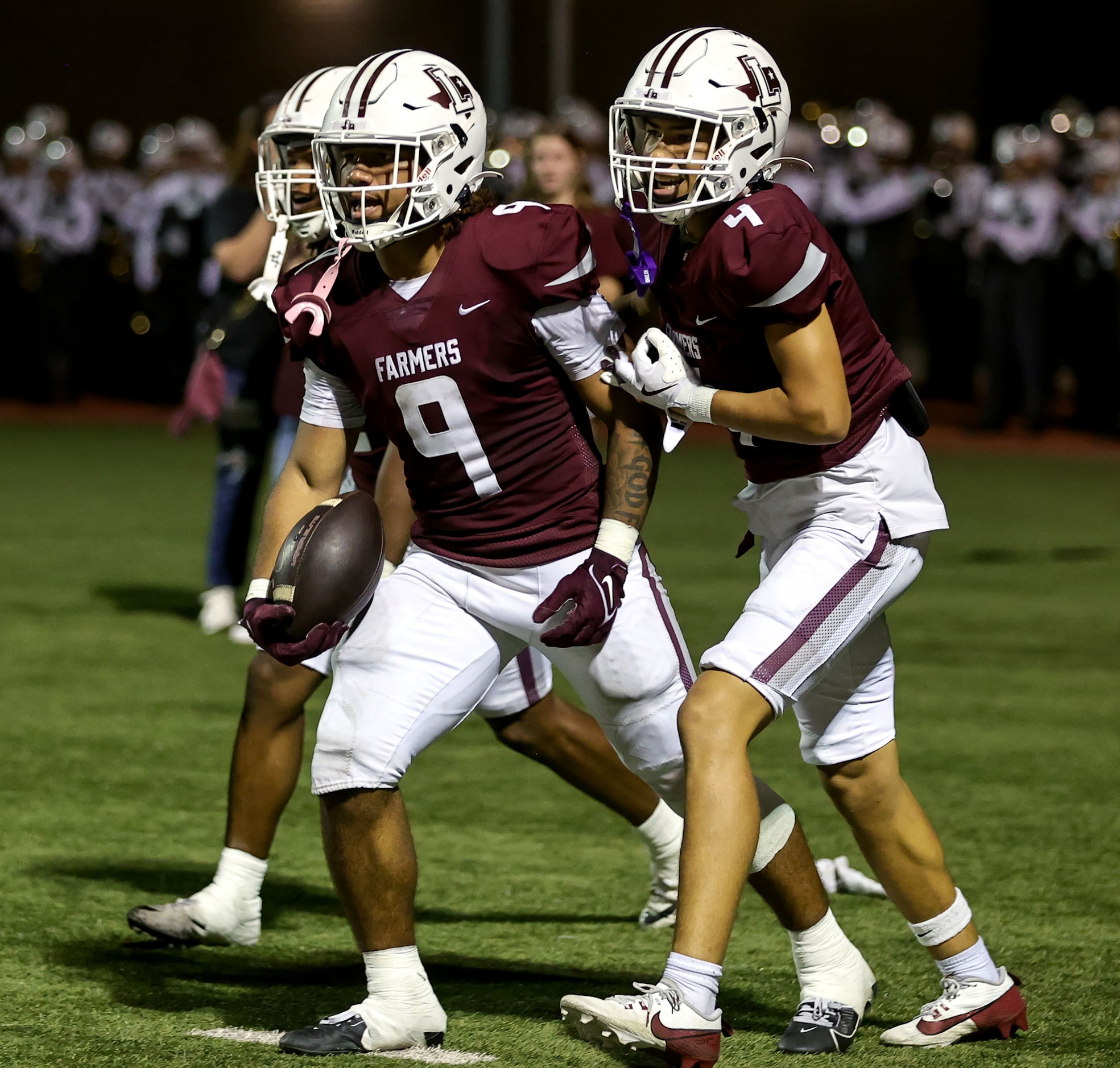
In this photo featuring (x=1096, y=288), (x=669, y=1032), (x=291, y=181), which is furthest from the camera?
(x=1096, y=288)

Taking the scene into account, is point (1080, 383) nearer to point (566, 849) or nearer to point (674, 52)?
point (566, 849)

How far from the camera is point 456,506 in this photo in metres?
3.58

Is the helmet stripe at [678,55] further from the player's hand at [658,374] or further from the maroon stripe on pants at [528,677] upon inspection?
the maroon stripe on pants at [528,677]

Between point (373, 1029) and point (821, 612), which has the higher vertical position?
point (821, 612)

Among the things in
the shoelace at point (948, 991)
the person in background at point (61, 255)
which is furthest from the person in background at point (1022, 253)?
the shoelace at point (948, 991)

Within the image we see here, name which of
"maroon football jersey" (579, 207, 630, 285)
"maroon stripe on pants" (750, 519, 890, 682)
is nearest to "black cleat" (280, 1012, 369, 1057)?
"maroon stripe on pants" (750, 519, 890, 682)

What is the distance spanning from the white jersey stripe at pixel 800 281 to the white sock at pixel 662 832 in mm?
1450

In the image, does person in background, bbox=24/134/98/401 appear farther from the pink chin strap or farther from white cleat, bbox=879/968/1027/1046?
white cleat, bbox=879/968/1027/1046

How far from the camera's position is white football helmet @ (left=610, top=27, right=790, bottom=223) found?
11.0 ft

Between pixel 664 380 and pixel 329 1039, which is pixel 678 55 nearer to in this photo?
pixel 664 380

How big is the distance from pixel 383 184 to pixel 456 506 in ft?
1.98

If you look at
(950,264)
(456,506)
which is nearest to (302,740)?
(456,506)

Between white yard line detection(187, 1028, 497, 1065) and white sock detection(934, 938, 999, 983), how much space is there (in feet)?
2.80

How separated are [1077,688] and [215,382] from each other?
10.8 feet
